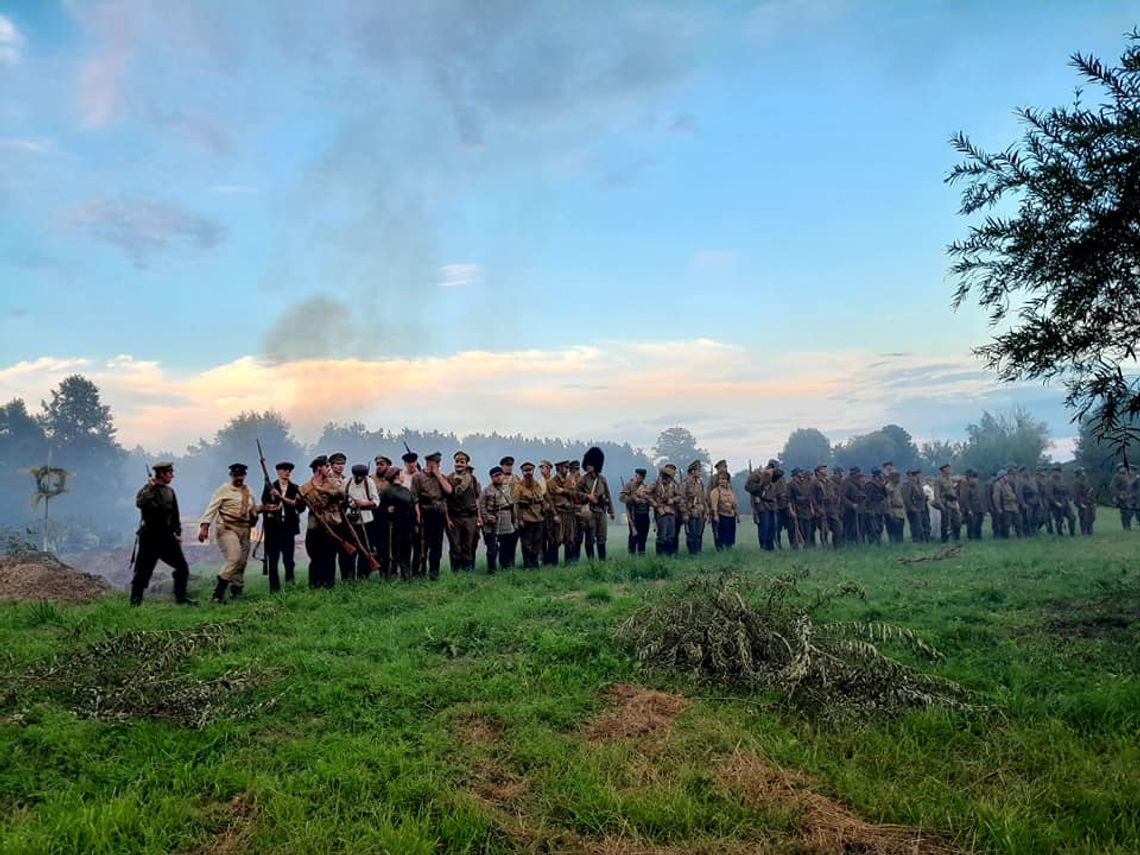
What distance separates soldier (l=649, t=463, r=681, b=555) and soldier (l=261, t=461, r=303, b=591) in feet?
26.4

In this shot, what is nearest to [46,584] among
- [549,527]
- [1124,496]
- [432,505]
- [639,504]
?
[432,505]

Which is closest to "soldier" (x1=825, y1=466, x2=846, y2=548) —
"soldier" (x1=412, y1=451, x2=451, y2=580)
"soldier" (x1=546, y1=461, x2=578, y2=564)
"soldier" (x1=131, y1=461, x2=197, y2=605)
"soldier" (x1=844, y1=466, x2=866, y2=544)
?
"soldier" (x1=844, y1=466, x2=866, y2=544)

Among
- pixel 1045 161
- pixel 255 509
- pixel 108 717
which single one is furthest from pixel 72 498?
pixel 1045 161

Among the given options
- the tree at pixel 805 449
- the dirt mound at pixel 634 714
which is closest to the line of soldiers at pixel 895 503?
the dirt mound at pixel 634 714

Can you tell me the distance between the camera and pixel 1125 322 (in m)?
6.77

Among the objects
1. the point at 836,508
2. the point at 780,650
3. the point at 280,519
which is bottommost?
the point at 780,650

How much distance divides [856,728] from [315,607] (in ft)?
23.5

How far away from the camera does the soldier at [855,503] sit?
20.5m

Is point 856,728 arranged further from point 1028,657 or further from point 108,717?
point 108,717

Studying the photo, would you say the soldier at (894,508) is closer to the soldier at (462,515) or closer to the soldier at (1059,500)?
the soldier at (1059,500)

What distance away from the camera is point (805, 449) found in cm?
5584

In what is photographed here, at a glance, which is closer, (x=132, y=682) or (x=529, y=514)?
(x=132, y=682)

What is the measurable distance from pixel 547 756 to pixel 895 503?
1809cm

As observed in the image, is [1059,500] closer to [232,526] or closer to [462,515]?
[462,515]
